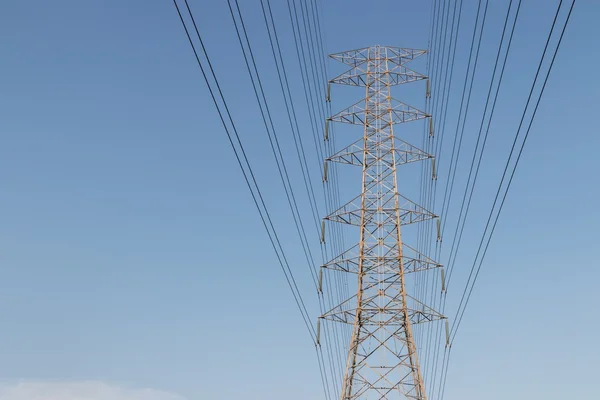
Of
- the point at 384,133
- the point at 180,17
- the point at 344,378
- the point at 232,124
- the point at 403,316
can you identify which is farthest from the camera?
the point at 384,133

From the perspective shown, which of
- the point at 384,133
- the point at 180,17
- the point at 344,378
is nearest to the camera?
the point at 180,17

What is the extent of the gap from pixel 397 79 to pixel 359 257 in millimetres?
13049

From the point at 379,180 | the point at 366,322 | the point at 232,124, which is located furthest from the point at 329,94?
the point at 232,124

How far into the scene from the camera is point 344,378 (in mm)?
32125

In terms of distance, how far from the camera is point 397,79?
4231 cm

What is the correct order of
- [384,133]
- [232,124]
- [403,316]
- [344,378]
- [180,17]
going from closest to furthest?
1. [180,17]
2. [232,124]
3. [344,378]
4. [403,316]
5. [384,133]

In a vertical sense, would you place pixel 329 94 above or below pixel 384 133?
above

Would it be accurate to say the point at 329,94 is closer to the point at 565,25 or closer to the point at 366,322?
the point at 366,322

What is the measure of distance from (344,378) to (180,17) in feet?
77.3

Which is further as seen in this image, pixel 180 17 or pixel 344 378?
pixel 344 378

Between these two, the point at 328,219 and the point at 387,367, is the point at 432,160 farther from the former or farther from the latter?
the point at 387,367

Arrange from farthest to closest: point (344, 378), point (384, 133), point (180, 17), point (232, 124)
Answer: point (384, 133), point (344, 378), point (232, 124), point (180, 17)

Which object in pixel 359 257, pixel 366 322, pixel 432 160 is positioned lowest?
pixel 366 322

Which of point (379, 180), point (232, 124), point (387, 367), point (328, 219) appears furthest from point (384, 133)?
point (232, 124)
